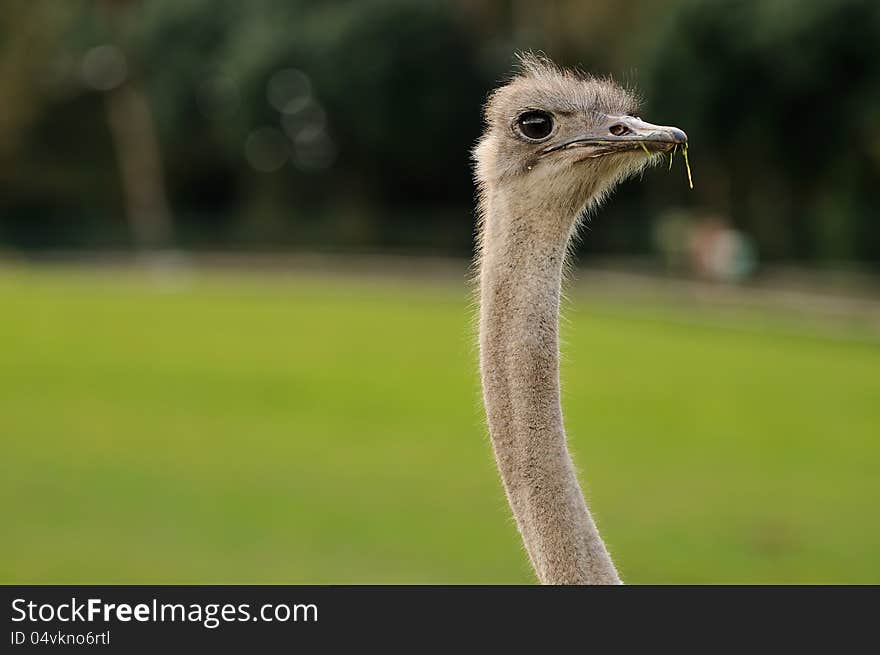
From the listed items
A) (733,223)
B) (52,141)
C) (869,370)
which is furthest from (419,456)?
(52,141)

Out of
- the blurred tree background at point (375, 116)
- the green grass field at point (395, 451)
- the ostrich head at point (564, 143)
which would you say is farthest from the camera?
the blurred tree background at point (375, 116)

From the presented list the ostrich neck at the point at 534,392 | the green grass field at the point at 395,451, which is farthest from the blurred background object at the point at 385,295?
the ostrich neck at the point at 534,392

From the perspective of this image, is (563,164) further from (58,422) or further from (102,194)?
(102,194)

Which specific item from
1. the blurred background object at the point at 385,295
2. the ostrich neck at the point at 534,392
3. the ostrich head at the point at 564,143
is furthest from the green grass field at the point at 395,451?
the ostrich head at the point at 564,143

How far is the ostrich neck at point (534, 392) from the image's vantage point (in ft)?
8.32

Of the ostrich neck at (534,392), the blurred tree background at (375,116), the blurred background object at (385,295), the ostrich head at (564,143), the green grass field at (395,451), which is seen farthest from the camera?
the blurred tree background at (375,116)

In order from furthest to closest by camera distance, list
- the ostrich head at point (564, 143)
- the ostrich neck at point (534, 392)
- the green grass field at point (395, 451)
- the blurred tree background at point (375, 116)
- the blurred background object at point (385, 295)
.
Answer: the blurred tree background at point (375, 116) < the blurred background object at point (385, 295) < the green grass field at point (395, 451) < the ostrich head at point (564, 143) < the ostrich neck at point (534, 392)

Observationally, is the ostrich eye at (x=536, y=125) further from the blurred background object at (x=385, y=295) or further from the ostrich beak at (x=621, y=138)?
the blurred background object at (x=385, y=295)

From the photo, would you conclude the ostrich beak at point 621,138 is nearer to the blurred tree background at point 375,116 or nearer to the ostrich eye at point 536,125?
the ostrich eye at point 536,125

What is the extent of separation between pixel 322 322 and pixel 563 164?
2439 cm

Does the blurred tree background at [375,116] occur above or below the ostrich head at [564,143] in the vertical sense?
above

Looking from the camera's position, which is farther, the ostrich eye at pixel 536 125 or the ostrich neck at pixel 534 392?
the ostrich eye at pixel 536 125

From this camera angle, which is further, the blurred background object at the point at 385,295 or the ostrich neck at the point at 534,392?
the blurred background object at the point at 385,295

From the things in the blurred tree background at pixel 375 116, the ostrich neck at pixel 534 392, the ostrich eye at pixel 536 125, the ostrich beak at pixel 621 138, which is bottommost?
the ostrich neck at pixel 534 392
